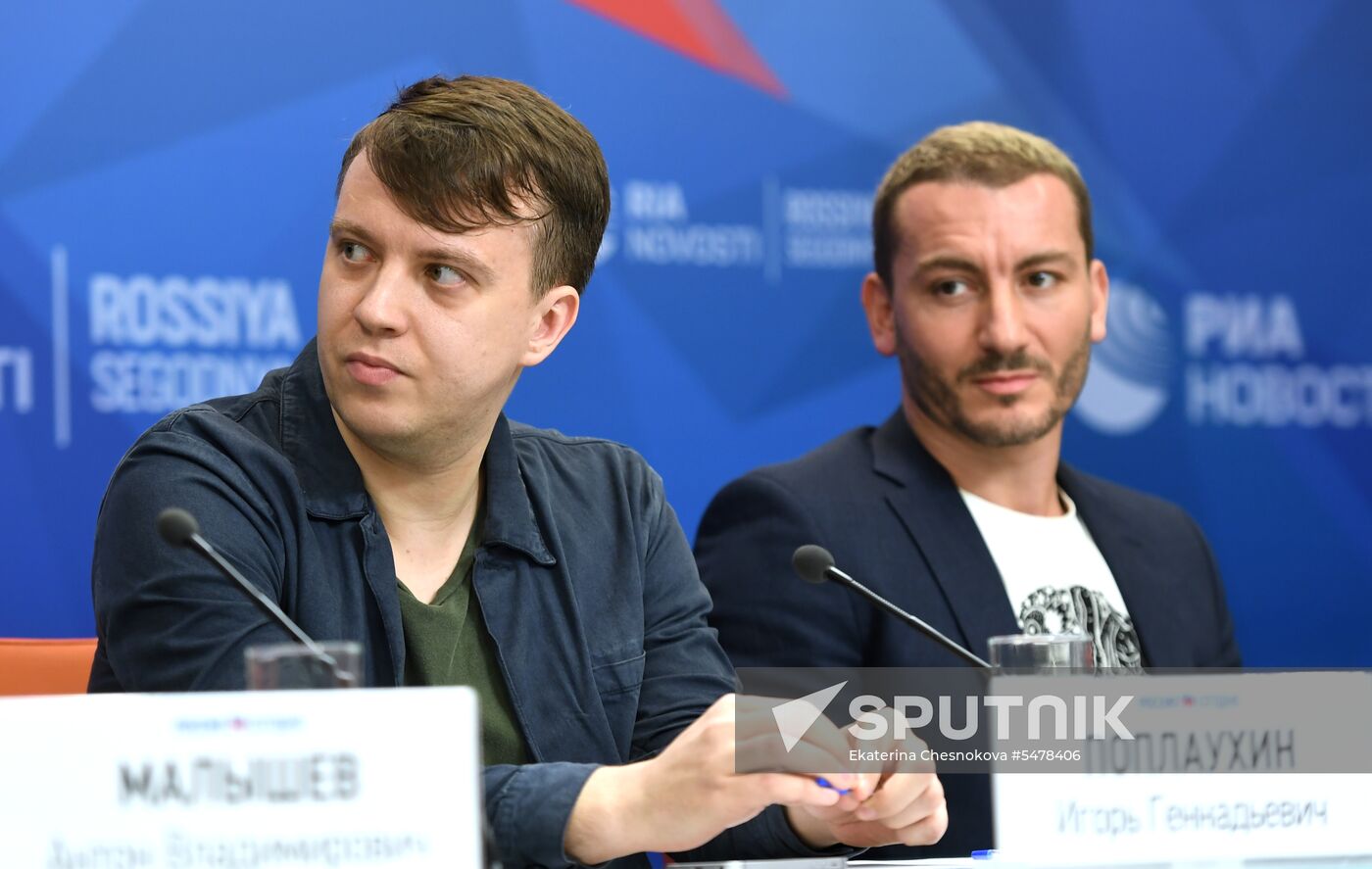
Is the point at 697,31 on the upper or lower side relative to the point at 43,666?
upper

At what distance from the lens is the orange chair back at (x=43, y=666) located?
6.54 feet

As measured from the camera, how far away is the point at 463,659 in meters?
1.81

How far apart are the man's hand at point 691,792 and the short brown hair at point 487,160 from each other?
2.16 ft

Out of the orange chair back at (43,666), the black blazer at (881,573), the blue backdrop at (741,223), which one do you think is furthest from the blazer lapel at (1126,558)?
the orange chair back at (43,666)

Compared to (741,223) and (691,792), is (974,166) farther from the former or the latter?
(691,792)

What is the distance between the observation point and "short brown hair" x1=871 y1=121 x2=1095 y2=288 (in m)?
2.59

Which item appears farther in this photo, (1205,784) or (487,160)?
(487,160)

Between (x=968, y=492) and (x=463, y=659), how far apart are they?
1.04 meters

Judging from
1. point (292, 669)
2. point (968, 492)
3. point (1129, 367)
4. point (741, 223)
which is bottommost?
point (292, 669)

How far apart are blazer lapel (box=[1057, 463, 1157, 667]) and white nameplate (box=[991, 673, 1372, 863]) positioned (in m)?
1.13

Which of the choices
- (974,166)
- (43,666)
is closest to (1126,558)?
(974,166)

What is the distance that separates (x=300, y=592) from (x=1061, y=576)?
1.25 m

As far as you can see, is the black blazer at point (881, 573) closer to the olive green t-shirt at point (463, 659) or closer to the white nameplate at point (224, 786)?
the olive green t-shirt at point (463, 659)

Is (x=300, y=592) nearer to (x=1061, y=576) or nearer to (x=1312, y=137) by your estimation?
(x=1061, y=576)
